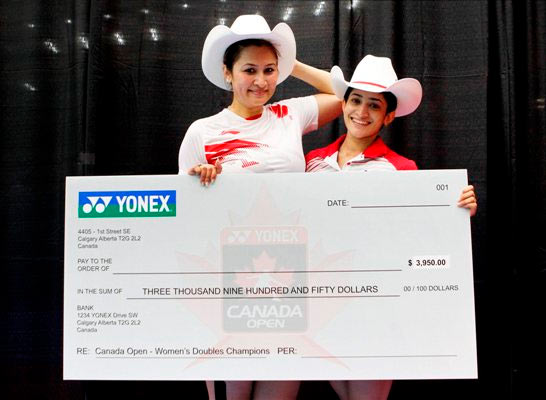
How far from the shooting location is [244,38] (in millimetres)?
1707

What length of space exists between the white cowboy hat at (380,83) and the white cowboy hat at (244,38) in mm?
164

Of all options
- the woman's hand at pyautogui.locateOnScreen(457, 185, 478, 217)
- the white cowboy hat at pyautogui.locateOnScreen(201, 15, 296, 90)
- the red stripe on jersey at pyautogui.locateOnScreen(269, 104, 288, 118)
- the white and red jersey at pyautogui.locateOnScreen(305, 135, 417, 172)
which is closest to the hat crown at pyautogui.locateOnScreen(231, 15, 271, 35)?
→ the white cowboy hat at pyautogui.locateOnScreen(201, 15, 296, 90)

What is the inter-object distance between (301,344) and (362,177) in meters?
0.46

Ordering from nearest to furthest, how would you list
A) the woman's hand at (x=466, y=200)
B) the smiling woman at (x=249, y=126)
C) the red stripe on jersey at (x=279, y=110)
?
the woman's hand at (x=466, y=200), the smiling woman at (x=249, y=126), the red stripe on jersey at (x=279, y=110)

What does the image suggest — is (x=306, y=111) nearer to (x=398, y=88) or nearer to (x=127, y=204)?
(x=398, y=88)

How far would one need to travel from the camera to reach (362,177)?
1.52 metres

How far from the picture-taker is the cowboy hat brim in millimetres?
1700

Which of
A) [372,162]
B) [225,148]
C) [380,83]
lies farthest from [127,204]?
[380,83]

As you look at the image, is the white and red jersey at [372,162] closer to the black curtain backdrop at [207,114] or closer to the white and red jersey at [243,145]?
the white and red jersey at [243,145]

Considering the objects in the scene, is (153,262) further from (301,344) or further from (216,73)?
(216,73)

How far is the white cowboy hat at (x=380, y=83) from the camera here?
1.71 m

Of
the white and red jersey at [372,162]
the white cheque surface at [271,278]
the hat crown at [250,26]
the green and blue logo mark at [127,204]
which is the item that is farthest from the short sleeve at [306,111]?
the green and blue logo mark at [127,204]

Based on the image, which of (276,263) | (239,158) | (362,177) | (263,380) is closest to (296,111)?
(239,158)

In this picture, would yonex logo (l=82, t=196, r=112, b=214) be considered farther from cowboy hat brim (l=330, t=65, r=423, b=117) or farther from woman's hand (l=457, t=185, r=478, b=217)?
woman's hand (l=457, t=185, r=478, b=217)
